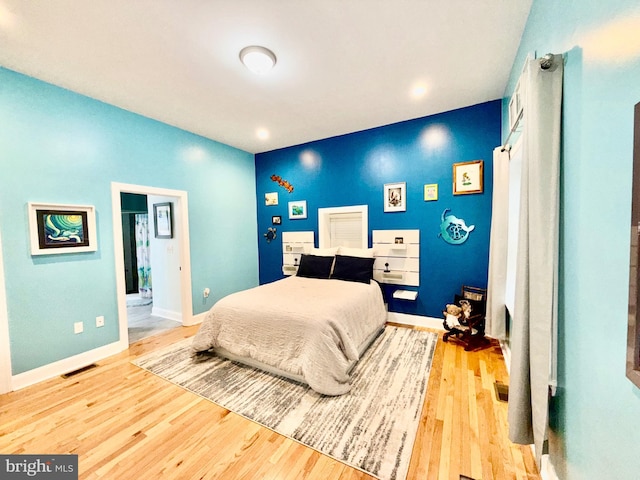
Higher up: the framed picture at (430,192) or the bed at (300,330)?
the framed picture at (430,192)

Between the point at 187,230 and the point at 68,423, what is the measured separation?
2.35m

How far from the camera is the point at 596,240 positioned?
2.88ft

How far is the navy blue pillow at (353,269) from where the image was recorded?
3230mm

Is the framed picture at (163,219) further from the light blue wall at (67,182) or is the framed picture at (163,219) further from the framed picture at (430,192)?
the framed picture at (430,192)

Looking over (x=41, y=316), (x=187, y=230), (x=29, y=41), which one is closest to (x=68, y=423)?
(x=41, y=316)

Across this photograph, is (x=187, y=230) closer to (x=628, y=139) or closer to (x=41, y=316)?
(x=41, y=316)

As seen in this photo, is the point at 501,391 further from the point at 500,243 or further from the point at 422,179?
the point at 422,179

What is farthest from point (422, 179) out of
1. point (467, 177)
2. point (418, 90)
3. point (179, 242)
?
point (179, 242)

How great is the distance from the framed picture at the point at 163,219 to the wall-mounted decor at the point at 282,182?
5.70 ft

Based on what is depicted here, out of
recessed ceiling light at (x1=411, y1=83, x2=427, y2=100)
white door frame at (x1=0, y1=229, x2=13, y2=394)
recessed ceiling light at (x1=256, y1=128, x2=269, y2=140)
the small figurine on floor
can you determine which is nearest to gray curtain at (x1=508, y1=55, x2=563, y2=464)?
recessed ceiling light at (x1=411, y1=83, x2=427, y2=100)

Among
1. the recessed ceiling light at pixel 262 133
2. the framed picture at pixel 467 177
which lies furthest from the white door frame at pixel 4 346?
the framed picture at pixel 467 177

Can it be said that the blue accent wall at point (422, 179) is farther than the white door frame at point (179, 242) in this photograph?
Yes

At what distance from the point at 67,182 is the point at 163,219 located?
1.37 meters

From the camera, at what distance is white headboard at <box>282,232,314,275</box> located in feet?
13.9
